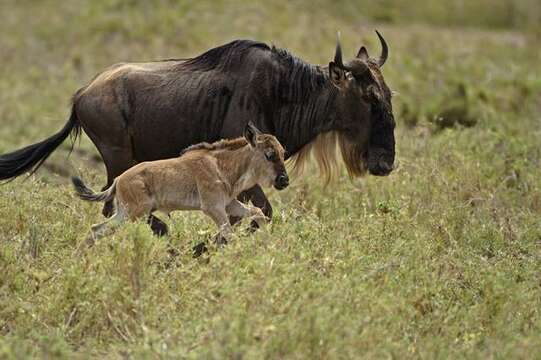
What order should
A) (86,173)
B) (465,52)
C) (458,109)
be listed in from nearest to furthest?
(86,173)
(458,109)
(465,52)

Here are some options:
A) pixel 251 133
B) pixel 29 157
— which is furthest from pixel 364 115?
pixel 29 157

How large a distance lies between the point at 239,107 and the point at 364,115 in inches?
38.8

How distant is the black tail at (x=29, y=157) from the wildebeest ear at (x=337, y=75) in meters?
2.11

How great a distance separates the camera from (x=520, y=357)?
5289mm

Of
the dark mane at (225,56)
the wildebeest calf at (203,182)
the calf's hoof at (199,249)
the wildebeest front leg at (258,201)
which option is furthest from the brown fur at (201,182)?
the dark mane at (225,56)

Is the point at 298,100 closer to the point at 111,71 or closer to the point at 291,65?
the point at 291,65

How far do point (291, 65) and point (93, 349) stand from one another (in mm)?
3186

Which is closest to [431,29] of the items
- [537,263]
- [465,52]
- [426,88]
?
[465,52]

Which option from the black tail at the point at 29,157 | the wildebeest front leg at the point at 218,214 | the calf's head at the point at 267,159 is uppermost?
the calf's head at the point at 267,159

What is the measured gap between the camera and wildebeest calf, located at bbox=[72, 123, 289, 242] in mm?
6738

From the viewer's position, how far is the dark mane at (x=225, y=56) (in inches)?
310

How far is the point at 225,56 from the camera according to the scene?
7.94 metres

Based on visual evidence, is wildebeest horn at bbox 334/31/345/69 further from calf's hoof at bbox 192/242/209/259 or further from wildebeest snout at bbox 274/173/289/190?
calf's hoof at bbox 192/242/209/259

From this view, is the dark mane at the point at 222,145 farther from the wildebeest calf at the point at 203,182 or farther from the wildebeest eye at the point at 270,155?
the wildebeest eye at the point at 270,155
